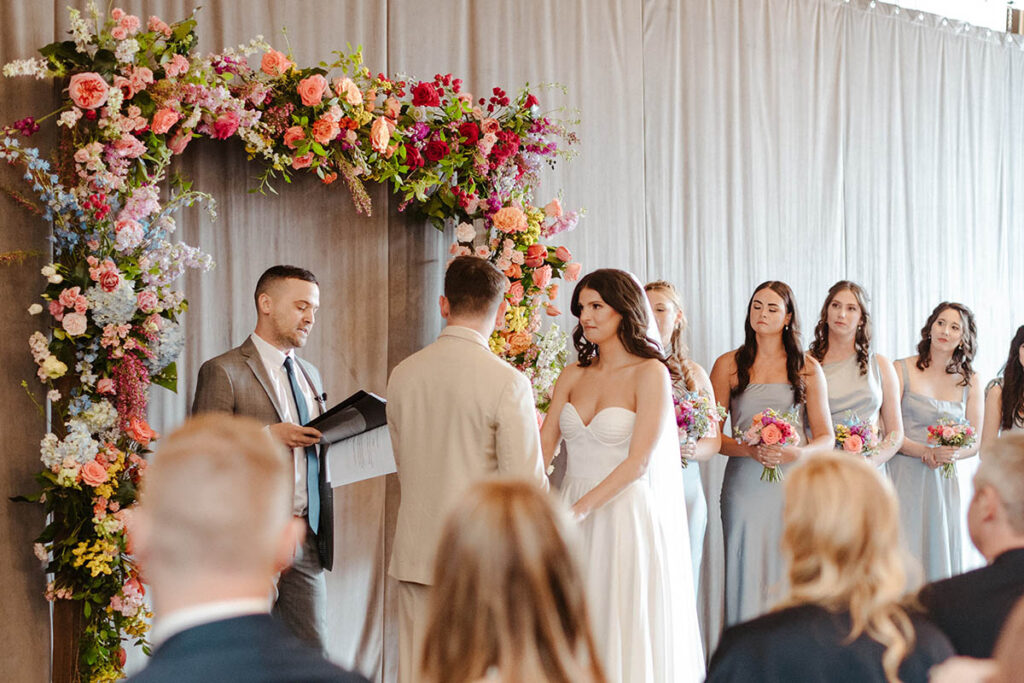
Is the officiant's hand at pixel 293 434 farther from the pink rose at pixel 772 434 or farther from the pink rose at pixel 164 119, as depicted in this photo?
the pink rose at pixel 772 434

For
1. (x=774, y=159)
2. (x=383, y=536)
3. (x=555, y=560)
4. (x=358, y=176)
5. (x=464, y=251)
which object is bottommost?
(x=383, y=536)

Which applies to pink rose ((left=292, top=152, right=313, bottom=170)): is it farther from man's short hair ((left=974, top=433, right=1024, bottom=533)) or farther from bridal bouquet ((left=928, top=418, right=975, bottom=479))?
bridal bouquet ((left=928, top=418, right=975, bottom=479))

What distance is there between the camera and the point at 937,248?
8117 millimetres

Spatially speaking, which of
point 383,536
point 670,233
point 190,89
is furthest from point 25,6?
point 670,233

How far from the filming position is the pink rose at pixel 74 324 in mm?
4117

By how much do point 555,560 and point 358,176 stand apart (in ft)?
11.7

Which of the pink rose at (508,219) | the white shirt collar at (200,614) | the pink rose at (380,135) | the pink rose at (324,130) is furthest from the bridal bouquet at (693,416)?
the white shirt collar at (200,614)

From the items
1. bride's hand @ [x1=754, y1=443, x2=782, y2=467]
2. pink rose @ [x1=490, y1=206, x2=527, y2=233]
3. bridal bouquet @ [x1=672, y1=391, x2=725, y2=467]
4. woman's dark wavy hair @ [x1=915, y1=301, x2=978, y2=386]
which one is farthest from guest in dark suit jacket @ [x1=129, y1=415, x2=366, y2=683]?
woman's dark wavy hair @ [x1=915, y1=301, x2=978, y2=386]

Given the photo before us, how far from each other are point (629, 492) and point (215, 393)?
1797 mm

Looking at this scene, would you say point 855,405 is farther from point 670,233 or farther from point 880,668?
point 880,668

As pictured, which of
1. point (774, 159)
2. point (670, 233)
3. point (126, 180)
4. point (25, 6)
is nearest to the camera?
point (126, 180)

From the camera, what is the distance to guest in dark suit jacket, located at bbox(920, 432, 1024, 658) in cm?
228

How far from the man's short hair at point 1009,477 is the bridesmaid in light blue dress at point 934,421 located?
446 centimetres

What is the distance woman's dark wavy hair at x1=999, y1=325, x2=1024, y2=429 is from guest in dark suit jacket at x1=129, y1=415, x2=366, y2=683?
5974 millimetres
